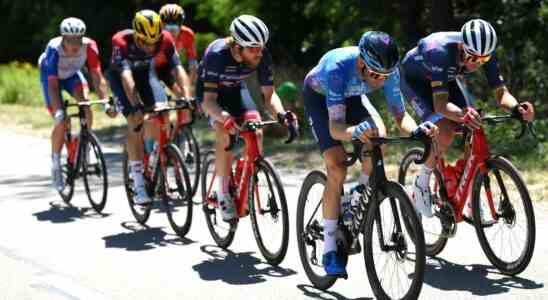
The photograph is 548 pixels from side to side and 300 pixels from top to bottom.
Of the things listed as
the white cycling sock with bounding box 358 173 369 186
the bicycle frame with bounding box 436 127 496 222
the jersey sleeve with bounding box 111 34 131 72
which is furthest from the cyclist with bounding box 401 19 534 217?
the jersey sleeve with bounding box 111 34 131 72

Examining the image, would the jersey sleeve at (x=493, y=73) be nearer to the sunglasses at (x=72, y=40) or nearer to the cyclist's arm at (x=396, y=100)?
the cyclist's arm at (x=396, y=100)

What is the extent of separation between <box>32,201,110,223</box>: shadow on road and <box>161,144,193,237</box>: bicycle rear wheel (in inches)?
44.8

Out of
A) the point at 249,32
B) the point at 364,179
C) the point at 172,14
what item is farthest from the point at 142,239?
the point at 172,14

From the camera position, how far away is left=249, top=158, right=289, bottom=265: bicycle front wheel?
7.33 m

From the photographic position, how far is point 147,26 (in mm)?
9180

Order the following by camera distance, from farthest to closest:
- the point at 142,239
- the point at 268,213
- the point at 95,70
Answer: the point at 95,70 → the point at 142,239 → the point at 268,213

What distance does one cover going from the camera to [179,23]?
12109mm

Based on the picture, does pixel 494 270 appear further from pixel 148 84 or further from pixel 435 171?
pixel 148 84

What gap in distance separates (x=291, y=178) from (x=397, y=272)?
5.70 meters

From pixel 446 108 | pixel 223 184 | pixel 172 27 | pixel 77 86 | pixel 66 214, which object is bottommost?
pixel 66 214

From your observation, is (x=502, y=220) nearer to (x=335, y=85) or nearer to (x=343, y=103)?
(x=343, y=103)

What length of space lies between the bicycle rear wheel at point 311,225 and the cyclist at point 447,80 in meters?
0.98

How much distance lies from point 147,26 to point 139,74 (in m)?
0.95

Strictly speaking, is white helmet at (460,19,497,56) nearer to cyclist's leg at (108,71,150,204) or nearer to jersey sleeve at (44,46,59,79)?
cyclist's leg at (108,71,150,204)
